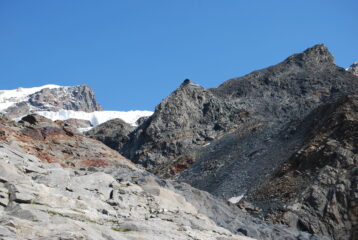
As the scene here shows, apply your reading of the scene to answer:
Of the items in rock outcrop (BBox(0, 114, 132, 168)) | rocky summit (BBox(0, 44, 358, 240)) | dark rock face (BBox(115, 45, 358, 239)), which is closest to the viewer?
rocky summit (BBox(0, 44, 358, 240))

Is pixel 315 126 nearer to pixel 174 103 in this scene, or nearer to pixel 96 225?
pixel 174 103

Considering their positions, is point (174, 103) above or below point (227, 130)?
above

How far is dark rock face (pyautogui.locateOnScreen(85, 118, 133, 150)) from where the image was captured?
343ft

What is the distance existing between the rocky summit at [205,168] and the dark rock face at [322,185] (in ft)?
0.38

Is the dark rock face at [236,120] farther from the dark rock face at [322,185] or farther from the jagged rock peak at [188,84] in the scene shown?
the dark rock face at [322,185]

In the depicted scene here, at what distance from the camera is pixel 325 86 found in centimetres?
10300

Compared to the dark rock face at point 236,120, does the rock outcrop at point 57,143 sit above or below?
below

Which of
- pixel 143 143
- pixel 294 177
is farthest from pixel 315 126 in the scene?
pixel 143 143

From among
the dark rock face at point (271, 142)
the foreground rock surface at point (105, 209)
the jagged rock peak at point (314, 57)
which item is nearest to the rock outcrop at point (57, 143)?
the foreground rock surface at point (105, 209)

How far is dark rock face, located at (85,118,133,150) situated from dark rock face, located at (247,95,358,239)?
54073 millimetres

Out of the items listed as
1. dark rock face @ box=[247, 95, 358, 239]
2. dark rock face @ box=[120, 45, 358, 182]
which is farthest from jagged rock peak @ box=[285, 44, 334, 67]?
dark rock face @ box=[247, 95, 358, 239]

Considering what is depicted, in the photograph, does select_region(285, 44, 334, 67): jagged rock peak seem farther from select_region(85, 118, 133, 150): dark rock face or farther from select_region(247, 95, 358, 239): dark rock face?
select_region(247, 95, 358, 239): dark rock face

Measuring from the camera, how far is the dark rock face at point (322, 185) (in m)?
39.1

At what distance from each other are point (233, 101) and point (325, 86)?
19503 millimetres
